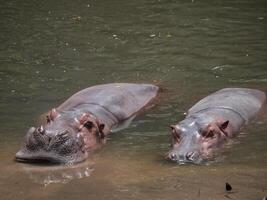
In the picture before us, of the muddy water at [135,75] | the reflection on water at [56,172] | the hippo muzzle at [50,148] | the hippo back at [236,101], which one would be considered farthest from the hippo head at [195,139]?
the hippo muzzle at [50,148]

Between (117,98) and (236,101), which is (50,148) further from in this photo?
(236,101)

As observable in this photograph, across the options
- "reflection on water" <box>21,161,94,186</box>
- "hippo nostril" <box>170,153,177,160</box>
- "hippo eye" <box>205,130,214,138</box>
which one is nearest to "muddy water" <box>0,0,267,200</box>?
"reflection on water" <box>21,161,94,186</box>

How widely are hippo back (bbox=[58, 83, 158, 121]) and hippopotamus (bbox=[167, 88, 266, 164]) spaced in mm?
1023

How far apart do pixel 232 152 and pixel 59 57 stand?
6.14 m

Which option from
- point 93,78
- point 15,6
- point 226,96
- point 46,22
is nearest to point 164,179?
point 226,96

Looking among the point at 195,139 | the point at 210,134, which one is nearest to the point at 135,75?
the point at 210,134

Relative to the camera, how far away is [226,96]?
33.8 ft

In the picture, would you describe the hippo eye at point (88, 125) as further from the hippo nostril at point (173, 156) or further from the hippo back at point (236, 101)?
the hippo back at point (236, 101)

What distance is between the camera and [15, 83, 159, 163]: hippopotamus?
27.1 ft

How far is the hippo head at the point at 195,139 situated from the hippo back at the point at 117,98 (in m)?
1.75

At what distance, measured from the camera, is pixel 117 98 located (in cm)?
1062

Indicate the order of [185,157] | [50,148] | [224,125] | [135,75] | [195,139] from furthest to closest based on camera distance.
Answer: [135,75] → [224,125] → [195,139] → [50,148] → [185,157]

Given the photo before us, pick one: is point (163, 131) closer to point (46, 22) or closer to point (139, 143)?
point (139, 143)

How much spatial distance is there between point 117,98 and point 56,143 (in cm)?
252
